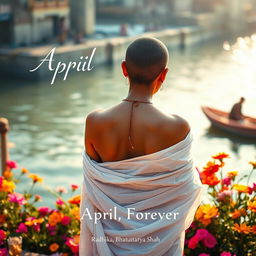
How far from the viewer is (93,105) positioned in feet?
53.3

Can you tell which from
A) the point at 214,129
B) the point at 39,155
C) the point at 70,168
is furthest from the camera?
the point at 214,129

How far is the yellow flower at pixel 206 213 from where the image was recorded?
3305mm

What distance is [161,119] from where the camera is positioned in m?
2.23

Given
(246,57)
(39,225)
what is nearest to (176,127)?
(39,225)

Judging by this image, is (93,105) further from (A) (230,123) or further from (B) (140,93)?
(B) (140,93)

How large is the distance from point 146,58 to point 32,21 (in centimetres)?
2130

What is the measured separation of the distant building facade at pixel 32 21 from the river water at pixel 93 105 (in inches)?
117

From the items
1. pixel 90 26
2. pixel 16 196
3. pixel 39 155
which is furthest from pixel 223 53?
pixel 16 196

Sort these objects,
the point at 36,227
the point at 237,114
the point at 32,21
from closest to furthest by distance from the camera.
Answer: the point at 36,227, the point at 237,114, the point at 32,21

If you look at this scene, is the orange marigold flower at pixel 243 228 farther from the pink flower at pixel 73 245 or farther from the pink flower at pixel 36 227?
the pink flower at pixel 36 227

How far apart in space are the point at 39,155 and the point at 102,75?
402 inches

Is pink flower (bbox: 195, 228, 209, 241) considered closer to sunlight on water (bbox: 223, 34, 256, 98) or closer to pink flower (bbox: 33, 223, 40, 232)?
pink flower (bbox: 33, 223, 40, 232)

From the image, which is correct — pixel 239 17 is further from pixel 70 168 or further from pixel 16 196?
pixel 16 196

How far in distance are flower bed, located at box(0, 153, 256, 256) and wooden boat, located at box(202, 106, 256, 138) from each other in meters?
8.30
